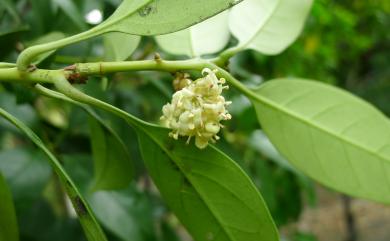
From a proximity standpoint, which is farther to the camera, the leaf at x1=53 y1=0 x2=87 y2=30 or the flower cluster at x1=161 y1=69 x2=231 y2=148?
the leaf at x1=53 y1=0 x2=87 y2=30

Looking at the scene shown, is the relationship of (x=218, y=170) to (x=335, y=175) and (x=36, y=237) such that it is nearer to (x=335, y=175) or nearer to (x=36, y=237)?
(x=335, y=175)

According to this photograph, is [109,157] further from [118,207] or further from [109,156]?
[118,207]

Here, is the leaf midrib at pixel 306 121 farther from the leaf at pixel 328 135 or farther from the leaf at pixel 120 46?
the leaf at pixel 120 46

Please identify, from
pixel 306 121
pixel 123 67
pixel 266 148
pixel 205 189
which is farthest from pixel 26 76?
pixel 266 148

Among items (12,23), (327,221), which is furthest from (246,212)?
(327,221)

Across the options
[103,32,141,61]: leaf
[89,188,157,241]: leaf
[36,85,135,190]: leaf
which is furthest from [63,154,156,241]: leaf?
[103,32,141,61]: leaf

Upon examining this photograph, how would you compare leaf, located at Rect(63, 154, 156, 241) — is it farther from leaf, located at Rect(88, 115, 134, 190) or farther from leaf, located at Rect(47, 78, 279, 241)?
leaf, located at Rect(47, 78, 279, 241)
